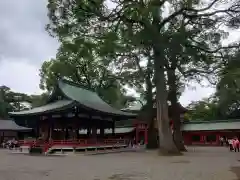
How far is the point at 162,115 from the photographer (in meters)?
24.8

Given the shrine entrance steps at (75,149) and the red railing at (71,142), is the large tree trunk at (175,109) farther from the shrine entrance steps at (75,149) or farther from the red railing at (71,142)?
the shrine entrance steps at (75,149)

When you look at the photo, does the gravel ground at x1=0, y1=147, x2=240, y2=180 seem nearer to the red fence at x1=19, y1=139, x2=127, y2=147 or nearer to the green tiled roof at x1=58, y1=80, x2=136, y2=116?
the red fence at x1=19, y1=139, x2=127, y2=147

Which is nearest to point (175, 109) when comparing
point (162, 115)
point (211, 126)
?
point (162, 115)

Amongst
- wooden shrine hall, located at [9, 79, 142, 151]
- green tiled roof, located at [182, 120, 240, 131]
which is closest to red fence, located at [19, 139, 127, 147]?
wooden shrine hall, located at [9, 79, 142, 151]

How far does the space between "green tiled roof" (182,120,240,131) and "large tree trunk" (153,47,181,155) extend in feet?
75.4

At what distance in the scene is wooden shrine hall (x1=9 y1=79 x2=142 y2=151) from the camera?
27.1m

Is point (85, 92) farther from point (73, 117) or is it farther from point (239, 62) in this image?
point (239, 62)

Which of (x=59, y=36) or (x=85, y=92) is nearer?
(x=59, y=36)

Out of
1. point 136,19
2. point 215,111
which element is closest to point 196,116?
point 215,111

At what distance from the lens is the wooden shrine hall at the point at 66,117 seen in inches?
1067

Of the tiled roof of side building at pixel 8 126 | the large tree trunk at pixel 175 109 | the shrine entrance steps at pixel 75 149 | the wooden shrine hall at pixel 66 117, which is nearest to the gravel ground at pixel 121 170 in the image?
the shrine entrance steps at pixel 75 149

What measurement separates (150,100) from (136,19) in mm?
16035

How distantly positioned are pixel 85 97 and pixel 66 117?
5.94 m

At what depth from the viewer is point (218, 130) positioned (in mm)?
45656
